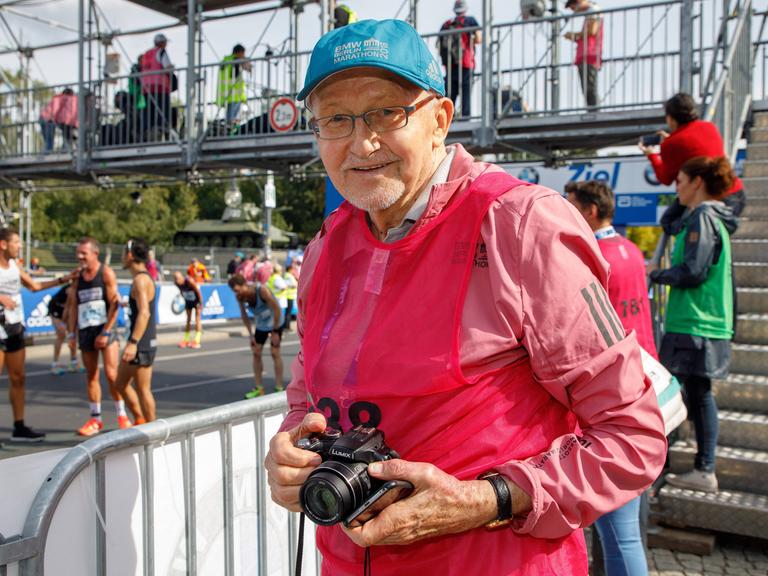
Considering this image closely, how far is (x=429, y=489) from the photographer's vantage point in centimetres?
133

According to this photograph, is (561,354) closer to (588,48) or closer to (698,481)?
(698,481)

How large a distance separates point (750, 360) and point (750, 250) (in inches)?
52.5

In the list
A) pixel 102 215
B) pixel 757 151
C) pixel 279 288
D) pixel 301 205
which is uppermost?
pixel 301 205

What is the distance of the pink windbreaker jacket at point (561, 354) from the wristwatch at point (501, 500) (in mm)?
22

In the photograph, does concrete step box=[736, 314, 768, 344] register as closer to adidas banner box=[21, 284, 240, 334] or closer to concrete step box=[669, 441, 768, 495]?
concrete step box=[669, 441, 768, 495]

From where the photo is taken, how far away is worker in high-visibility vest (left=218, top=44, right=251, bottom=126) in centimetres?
1127

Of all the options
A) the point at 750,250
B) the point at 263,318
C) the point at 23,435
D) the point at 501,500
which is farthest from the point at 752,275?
the point at 23,435

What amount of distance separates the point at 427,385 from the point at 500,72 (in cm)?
852

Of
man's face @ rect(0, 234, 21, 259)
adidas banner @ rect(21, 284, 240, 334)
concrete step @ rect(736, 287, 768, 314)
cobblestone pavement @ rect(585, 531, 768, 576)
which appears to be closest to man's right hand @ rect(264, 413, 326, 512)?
cobblestone pavement @ rect(585, 531, 768, 576)

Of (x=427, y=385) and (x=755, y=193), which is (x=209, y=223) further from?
(x=427, y=385)

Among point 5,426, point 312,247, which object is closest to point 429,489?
point 312,247

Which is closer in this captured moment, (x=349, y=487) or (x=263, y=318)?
(x=349, y=487)

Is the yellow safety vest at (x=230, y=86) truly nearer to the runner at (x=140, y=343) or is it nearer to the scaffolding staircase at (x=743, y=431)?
the runner at (x=140, y=343)

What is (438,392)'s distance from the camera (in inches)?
56.9
